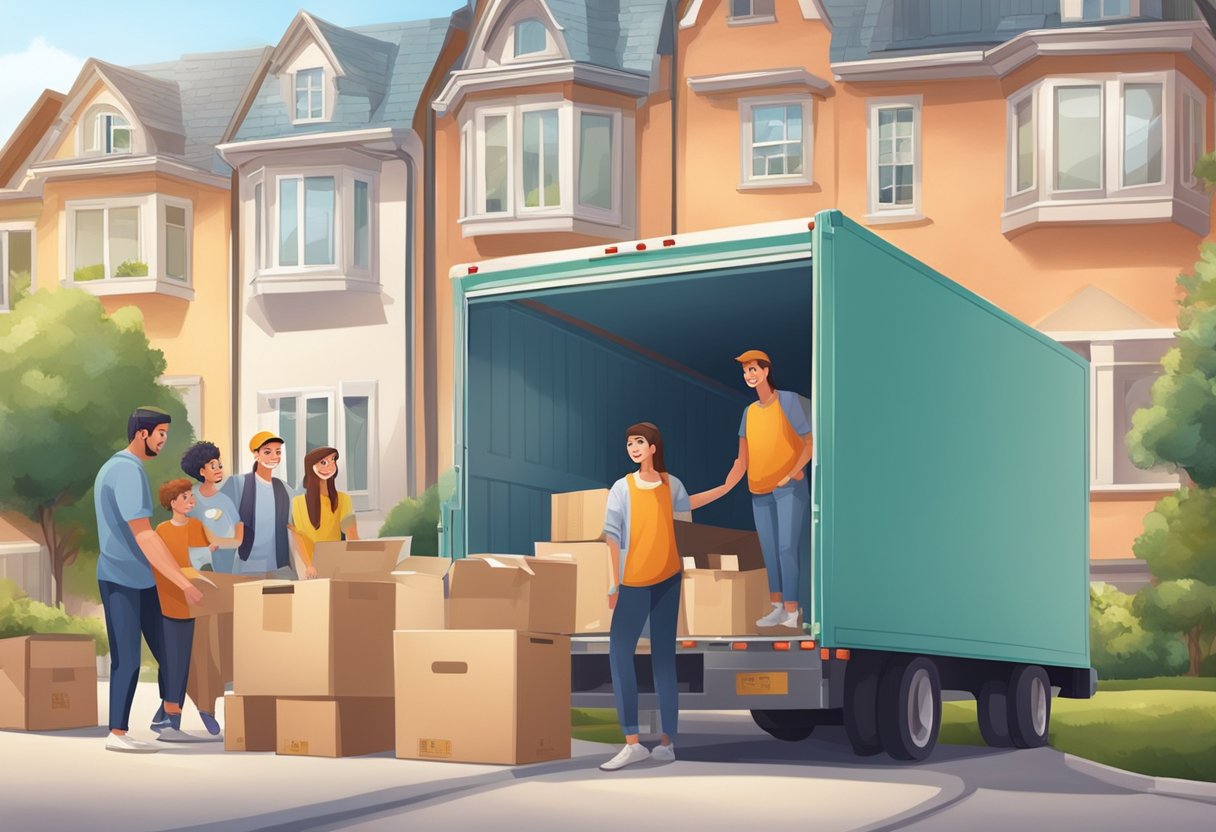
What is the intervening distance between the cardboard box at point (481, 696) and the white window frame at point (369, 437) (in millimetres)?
20358

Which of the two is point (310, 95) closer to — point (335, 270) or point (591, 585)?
point (335, 270)

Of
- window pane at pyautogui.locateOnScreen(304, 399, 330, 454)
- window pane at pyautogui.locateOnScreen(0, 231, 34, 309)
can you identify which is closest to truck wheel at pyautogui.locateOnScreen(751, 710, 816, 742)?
window pane at pyautogui.locateOnScreen(304, 399, 330, 454)

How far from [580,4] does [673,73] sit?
6.64 ft

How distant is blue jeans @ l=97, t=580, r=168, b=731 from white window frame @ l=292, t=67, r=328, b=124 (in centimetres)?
2233

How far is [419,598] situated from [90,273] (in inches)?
913

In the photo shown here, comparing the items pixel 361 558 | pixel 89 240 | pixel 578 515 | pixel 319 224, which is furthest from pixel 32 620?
pixel 361 558

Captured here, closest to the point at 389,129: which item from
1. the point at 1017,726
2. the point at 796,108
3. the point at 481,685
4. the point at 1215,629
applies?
the point at 796,108

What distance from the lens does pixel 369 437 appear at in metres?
31.0

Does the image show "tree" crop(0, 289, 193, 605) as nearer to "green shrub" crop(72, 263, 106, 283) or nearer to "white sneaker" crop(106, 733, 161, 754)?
"green shrub" crop(72, 263, 106, 283)

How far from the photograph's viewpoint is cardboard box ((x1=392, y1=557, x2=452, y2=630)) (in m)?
11.1

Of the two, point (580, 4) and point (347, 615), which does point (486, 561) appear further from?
point (580, 4)

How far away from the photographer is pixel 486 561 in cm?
1086

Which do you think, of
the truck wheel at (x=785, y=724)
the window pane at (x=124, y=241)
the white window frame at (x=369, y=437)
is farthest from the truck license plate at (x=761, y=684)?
the window pane at (x=124, y=241)

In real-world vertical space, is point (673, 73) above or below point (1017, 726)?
above
